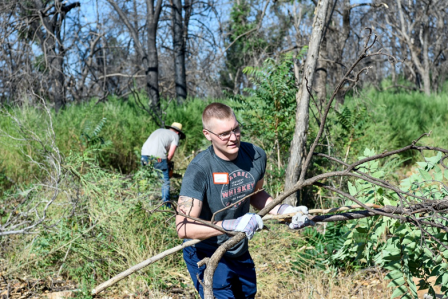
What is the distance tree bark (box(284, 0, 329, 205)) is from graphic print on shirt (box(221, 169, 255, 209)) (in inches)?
81.9

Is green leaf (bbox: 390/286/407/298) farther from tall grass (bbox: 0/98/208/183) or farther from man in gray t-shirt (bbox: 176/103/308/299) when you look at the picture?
tall grass (bbox: 0/98/208/183)

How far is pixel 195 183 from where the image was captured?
253cm

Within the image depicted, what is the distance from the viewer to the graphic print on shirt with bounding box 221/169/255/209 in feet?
8.65

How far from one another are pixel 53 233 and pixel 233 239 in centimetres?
297

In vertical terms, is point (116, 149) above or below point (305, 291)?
above

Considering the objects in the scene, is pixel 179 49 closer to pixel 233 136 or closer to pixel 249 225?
pixel 233 136

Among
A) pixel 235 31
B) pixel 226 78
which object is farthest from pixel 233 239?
pixel 226 78

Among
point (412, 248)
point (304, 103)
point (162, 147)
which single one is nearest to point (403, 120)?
point (304, 103)

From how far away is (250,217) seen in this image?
2.38 metres

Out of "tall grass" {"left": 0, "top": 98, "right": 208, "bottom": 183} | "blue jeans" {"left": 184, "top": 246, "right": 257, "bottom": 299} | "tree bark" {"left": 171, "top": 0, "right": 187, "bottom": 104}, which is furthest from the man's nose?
"tree bark" {"left": 171, "top": 0, "right": 187, "bottom": 104}

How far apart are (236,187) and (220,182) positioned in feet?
0.43

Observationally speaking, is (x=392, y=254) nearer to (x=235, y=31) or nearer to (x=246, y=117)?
(x=246, y=117)

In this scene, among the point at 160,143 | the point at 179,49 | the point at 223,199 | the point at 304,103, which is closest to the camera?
the point at 223,199

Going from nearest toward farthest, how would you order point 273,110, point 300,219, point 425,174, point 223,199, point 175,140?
point 300,219 → point 223,199 → point 425,174 → point 273,110 → point 175,140
